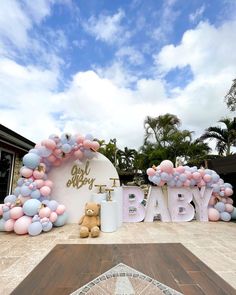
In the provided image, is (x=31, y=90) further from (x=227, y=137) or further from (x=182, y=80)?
(x=227, y=137)

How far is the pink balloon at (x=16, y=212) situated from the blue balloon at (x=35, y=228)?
1.08 feet

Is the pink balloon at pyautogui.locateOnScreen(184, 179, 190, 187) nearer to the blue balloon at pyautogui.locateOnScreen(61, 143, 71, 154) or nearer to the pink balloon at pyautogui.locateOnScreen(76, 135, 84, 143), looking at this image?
the pink balloon at pyautogui.locateOnScreen(76, 135, 84, 143)

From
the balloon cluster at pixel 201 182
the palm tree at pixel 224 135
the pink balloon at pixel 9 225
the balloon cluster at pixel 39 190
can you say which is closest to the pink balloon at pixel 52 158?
the balloon cluster at pixel 39 190

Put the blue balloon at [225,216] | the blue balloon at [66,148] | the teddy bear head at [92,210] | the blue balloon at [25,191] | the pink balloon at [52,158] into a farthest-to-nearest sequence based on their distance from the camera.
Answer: the blue balloon at [225,216] → the pink balloon at [52,158] → the blue balloon at [66,148] → the teddy bear head at [92,210] → the blue balloon at [25,191]

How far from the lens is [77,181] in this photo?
16.3ft

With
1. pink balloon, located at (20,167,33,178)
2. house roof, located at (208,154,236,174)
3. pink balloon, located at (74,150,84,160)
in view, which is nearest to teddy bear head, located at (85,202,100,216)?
pink balloon, located at (74,150,84,160)

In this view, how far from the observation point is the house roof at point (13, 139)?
18.0 feet

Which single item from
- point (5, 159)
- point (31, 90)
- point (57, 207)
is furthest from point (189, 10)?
point (5, 159)

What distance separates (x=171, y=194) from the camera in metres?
5.16

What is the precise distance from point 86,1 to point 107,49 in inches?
73.5

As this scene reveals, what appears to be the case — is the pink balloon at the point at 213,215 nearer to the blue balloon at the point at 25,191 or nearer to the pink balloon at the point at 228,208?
the pink balloon at the point at 228,208

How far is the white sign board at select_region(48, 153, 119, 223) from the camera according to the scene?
16.0 feet

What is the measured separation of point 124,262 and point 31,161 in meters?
2.84

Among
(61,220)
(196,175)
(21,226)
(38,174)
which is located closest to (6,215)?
(21,226)
